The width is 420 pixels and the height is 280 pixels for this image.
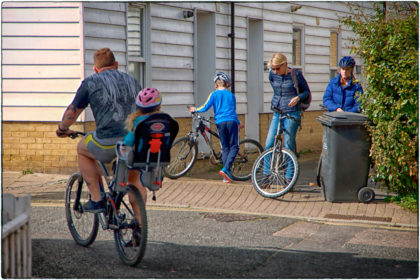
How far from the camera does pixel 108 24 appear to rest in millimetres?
11789

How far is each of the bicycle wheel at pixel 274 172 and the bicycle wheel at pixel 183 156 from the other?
209 centimetres

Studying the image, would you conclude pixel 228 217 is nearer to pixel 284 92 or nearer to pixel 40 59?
pixel 284 92

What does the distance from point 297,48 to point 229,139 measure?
26.4 feet

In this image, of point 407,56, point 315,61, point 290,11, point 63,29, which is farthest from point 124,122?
point 315,61

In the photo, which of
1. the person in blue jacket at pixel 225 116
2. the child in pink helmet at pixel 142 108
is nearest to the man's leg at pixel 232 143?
the person in blue jacket at pixel 225 116

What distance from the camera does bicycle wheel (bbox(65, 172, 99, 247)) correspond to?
640 centimetres

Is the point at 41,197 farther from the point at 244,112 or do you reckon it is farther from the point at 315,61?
the point at 315,61

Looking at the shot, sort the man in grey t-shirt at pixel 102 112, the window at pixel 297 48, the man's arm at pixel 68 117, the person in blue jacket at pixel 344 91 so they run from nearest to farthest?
1. the man in grey t-shirt at pixel 102 112
2. the man's arm at pixel 68 117
3. the person in blue jacket at pixel 344 91
4. the window at pixel 297 48

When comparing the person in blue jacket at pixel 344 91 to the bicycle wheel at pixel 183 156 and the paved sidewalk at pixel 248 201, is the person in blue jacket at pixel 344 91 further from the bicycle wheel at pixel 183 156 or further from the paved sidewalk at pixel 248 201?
the bicycle wheel at pixel 183 156

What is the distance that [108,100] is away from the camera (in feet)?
19.4

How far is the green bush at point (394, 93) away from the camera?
8266mm

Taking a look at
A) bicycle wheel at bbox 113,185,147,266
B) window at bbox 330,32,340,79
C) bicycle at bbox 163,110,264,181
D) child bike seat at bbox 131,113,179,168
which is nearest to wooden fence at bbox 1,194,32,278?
bicycle wheel at bbox 113,185,147,266

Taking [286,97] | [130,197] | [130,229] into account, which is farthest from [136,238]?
[286,97]

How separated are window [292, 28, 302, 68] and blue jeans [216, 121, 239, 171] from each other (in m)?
7.84
